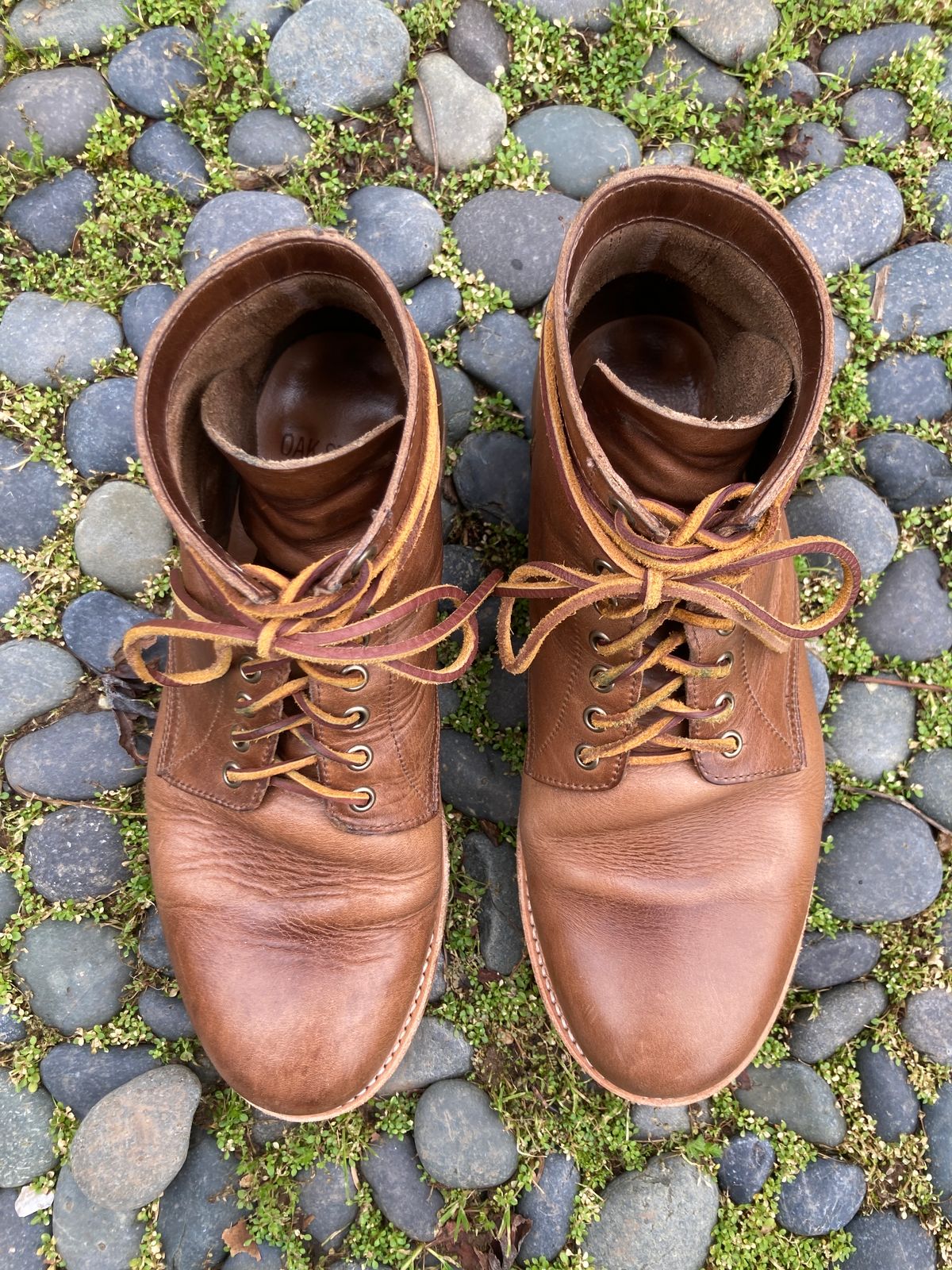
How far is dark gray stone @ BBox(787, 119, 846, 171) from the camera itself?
99.3 inches

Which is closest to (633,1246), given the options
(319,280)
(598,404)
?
(598,404)

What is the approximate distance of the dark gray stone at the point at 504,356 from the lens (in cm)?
245

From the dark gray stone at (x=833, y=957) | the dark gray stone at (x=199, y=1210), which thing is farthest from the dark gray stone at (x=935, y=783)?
the dark gray stone at (x=199, y=1210)

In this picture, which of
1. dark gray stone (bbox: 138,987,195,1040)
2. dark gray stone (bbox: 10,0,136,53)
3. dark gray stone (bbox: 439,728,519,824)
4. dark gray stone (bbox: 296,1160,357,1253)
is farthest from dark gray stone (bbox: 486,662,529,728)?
dark gray stone (bbox: 10,0,136,53)

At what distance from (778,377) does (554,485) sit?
548 mm

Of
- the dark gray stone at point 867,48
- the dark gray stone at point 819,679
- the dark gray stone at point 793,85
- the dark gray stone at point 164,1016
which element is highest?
the dark gray stone at point 867,48

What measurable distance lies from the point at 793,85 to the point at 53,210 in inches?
88.3

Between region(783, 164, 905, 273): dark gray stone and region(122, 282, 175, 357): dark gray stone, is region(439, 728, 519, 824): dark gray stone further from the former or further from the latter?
region(783, 164, 905, 273): dark gray stone

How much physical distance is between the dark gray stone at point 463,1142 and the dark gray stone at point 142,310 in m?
2.35

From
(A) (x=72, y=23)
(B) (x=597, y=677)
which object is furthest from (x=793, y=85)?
(A) (x=72, y=23)

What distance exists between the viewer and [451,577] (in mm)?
2469

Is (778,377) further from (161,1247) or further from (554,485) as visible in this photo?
(161,1247)

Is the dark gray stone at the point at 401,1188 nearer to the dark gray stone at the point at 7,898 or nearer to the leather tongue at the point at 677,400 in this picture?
the dark gray stone at the point at 7,898

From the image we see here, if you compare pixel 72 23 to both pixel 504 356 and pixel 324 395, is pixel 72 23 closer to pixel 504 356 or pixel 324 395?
pixel 324 395
